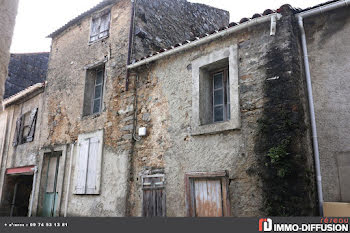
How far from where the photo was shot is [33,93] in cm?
1012

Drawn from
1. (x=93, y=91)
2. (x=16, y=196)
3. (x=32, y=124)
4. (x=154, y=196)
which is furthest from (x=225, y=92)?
(x=16, y=196)

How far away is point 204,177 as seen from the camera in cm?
545

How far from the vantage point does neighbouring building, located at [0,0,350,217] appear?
4.73m

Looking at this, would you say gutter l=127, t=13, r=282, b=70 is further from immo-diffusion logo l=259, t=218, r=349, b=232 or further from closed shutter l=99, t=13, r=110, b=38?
immo-diffusion logo l=259, t=218, r=349, b=232

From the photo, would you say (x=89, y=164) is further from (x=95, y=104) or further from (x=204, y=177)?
(x=204, y=177)

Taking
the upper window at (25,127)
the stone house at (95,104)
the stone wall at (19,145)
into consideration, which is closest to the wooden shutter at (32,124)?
the upper window at (25,127)

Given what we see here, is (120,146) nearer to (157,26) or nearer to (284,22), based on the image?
(157,26)

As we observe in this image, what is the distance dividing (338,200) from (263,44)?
2613mm

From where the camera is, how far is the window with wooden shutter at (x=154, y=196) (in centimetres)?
595

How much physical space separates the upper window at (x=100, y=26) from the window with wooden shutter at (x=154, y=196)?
4.19 m

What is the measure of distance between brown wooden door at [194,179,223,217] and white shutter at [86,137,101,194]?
260cm

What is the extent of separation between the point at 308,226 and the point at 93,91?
6.35 metres

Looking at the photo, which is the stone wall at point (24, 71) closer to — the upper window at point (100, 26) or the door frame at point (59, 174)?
the door frame at point (59, 174)

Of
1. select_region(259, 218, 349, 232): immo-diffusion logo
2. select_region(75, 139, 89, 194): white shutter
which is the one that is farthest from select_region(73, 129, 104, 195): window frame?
select_region(259, 218, 349, 232): immo-diffusion logo
